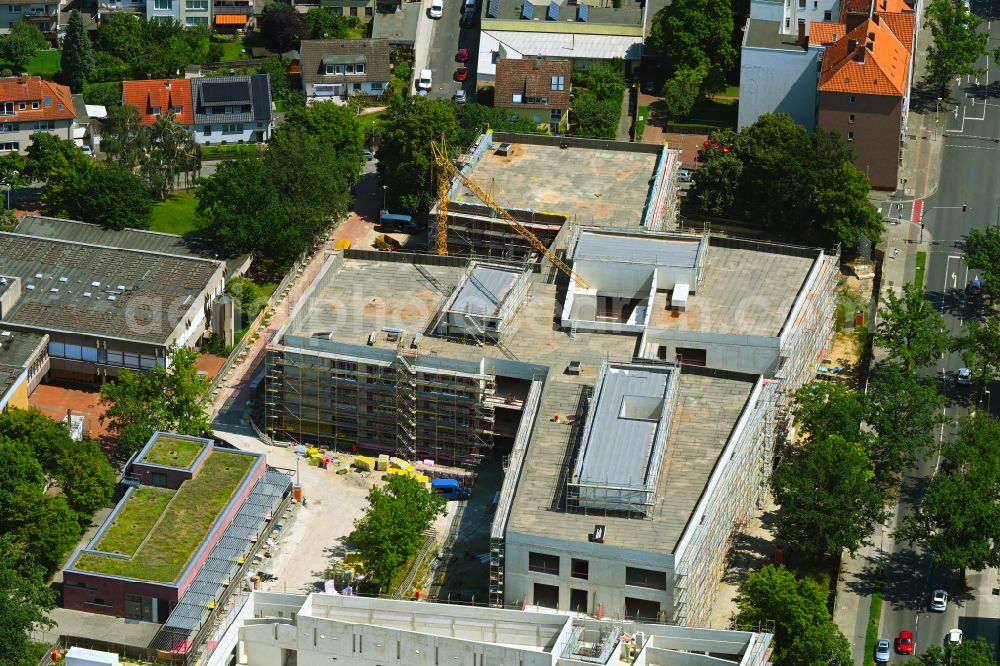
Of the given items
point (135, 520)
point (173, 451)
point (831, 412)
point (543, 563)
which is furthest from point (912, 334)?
point (135, 520)

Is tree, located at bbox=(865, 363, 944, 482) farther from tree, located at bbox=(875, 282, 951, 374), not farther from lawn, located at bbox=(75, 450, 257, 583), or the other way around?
lawn, located at bbox=(75, 450, 257, 583)

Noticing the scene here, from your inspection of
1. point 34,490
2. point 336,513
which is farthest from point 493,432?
point 34,490

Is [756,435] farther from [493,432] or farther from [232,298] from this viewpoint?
[232,298]

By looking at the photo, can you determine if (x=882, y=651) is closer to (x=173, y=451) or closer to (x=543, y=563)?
(x=543, y=563)

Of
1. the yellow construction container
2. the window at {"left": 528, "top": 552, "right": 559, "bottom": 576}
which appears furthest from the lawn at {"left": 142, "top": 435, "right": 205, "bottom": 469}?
the window at {"left": 528, "top": 552, "right": 559, "bottom": 576}

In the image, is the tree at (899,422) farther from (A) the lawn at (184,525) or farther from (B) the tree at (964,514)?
(A) the lawn at (184,525)

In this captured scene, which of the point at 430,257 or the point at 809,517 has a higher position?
the point at 430,257
